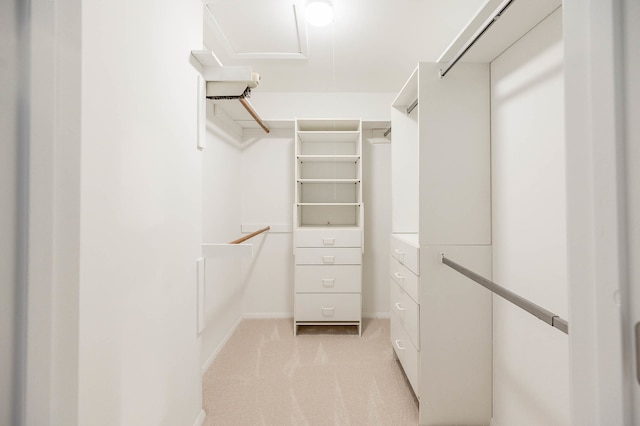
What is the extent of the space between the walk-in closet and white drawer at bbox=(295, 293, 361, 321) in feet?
0.06

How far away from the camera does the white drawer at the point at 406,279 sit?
1.56m

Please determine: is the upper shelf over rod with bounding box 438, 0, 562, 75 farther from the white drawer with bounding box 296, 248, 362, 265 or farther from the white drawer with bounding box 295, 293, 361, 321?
the white drawer with bounding box 295, 293, 361, 321

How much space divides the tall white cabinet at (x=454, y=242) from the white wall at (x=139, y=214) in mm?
1174

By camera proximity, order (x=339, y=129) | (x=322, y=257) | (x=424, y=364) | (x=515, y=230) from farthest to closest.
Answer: (x=339, y=129), (x=322, y=257), (x=424, y=364), (x=515, y=230)

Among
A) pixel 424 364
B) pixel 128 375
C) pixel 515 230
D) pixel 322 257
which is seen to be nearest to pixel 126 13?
pixel 128 375

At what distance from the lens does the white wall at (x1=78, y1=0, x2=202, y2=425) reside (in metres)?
0.72

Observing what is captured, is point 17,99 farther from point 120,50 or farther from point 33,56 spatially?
point 120,50

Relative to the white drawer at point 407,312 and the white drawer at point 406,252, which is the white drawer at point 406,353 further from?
the white drawer at point 406,252

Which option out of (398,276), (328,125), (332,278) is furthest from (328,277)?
(328,125)

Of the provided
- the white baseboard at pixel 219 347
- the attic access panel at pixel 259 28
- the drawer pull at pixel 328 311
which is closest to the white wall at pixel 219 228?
the white baseboard at pixel 219 347

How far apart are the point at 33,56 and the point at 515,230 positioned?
1689mm

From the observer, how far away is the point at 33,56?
20.2 inches

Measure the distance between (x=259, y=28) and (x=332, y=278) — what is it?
2.02 m

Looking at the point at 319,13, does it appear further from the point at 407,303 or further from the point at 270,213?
the point at 270,213
